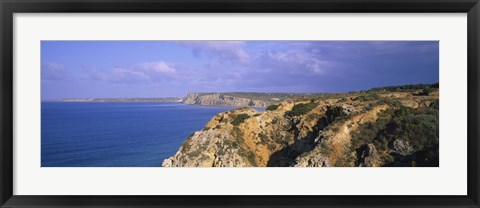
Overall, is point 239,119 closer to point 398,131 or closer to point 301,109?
point 301,109

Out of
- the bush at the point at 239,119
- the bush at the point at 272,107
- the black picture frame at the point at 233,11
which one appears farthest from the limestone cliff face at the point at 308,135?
the black picture frame at the point at 233,11

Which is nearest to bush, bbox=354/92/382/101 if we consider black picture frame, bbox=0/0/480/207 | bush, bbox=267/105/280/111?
bush, bbox=267/105/280/111

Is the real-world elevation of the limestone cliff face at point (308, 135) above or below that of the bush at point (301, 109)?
below

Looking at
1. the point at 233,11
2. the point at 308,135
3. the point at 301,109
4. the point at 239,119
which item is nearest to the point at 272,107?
the point at 301,109

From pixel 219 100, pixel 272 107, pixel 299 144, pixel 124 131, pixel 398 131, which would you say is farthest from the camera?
pixel 124 131

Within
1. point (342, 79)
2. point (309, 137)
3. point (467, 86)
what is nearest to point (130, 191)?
point (467, 86)

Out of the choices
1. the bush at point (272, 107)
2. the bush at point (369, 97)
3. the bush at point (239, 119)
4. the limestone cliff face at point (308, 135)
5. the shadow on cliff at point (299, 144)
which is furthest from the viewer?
the bush at point (272, 107)

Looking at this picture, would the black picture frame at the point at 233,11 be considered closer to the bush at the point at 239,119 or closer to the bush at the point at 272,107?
the bush at the point at 239,119
